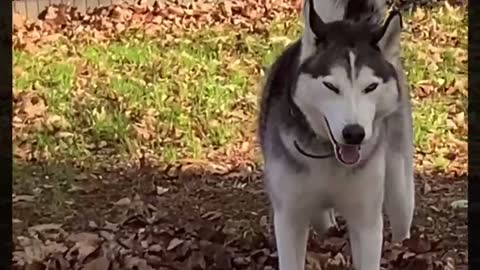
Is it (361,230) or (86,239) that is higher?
(361,230)

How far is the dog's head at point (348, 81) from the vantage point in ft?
8.39

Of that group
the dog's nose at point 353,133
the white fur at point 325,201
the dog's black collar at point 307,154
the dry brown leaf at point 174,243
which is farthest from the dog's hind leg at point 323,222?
the dog's nose at point 353,133

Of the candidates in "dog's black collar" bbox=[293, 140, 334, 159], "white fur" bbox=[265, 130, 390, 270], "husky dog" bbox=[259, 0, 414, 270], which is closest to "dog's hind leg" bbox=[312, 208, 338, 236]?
"husky dog" bbox=[259, 0, 414, 270]

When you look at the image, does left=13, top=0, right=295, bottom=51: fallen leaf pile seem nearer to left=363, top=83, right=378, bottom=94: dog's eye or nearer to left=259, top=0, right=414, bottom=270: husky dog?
left=259, top=0, right=414, bottom=270: husky dog

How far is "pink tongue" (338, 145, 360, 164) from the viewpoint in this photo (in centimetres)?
264

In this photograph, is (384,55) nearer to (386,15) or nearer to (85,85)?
(386,15)

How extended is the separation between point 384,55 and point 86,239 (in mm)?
1236

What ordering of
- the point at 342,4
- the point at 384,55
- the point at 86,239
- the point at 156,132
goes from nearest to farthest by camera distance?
1. the point at 384,55
2. the point at 342,4
3. the point at 86,239
4. the point at 156,132

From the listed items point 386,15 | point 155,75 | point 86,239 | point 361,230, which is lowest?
point 86,239

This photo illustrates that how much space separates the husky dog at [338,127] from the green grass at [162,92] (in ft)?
1.57

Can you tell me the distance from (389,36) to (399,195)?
593mm

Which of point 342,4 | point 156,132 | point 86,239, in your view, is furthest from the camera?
point 156,132

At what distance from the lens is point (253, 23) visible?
3516mm

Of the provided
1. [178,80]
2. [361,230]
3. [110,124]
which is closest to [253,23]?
[178,80]
